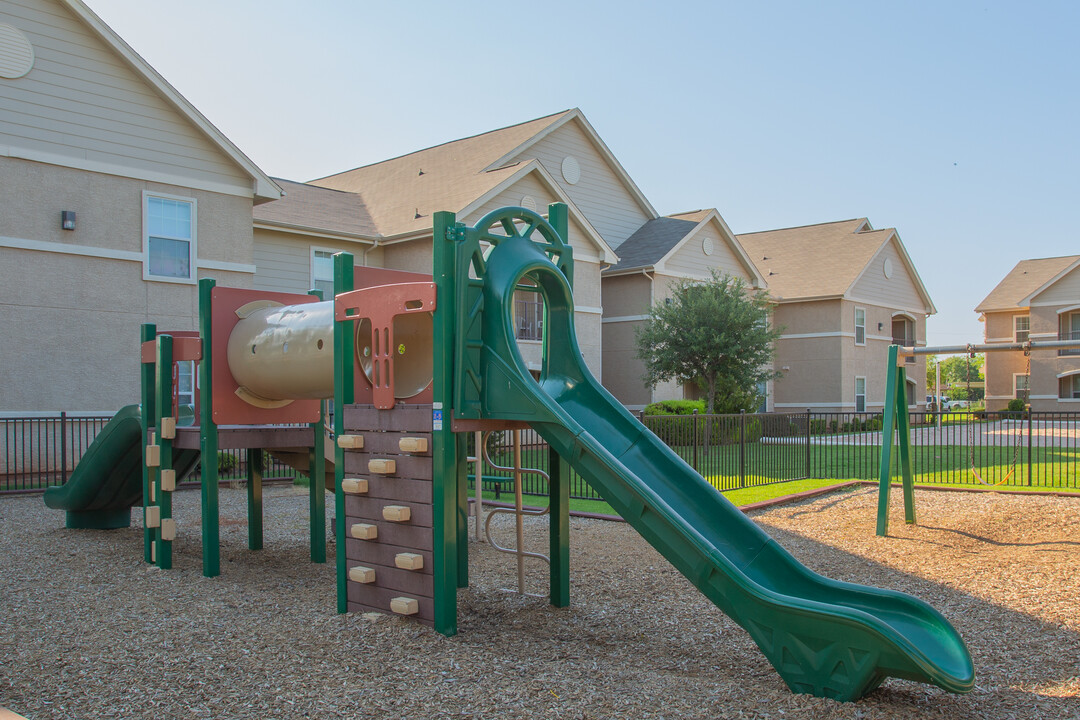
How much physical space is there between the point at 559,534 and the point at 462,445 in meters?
1.07

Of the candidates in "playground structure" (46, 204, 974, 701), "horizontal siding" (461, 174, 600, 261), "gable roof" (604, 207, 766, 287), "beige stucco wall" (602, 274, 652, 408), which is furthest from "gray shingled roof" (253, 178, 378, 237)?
"playground structure" (46, 204, 974, 701)

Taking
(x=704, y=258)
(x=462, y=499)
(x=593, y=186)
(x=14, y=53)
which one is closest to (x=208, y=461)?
(x=462, y=499)

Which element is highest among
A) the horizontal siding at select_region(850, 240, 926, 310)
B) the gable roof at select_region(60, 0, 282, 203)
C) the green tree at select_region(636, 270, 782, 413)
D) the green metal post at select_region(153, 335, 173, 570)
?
the gable roof at select_region(60, 0, 282, 203)

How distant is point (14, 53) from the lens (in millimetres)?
15391

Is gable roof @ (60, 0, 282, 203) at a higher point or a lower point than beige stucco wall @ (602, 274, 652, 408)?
higher

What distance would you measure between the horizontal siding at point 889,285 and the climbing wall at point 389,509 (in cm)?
3150

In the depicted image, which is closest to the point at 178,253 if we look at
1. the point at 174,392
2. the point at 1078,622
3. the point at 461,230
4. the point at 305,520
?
the point at 305,520

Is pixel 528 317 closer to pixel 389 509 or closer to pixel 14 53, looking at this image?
pixel 14 53

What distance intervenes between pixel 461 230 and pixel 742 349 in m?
20.6

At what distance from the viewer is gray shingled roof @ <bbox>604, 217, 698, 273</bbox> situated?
2730 centimetres

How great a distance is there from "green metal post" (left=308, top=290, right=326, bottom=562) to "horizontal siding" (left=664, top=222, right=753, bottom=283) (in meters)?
19.8

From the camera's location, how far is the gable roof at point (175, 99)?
16094mm

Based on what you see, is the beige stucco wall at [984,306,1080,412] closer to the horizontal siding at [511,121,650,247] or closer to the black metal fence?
the horizontal siding at [511,121,650,247]

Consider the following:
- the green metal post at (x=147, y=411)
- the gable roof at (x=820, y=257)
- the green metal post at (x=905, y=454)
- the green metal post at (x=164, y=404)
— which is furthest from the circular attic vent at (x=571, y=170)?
the green metal post at (x=164, y=404)
